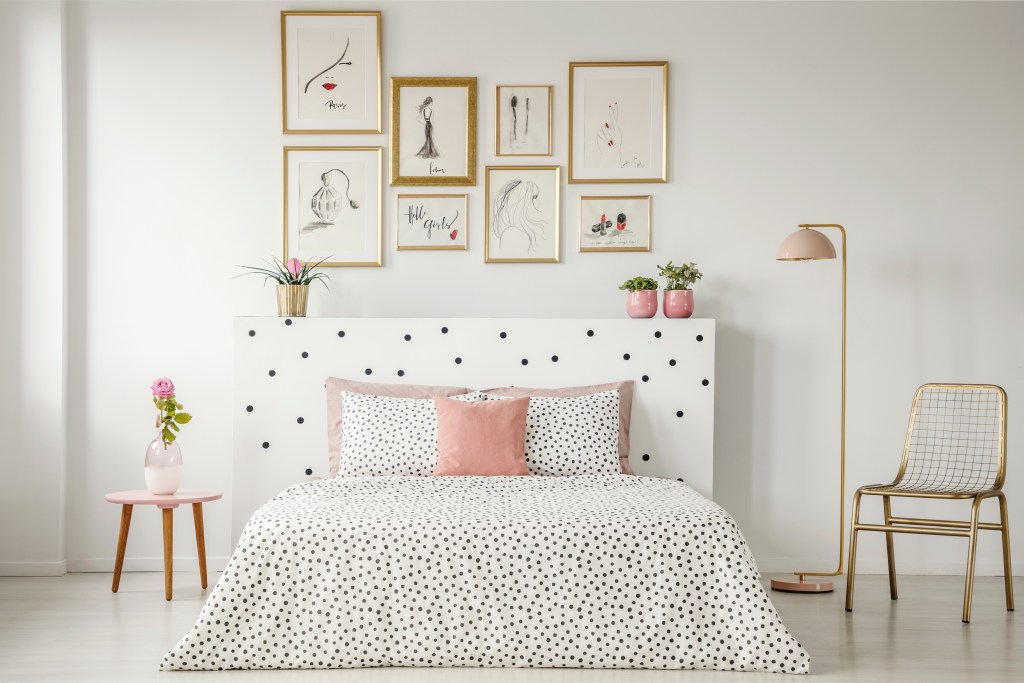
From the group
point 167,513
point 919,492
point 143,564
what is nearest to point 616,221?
point 919,492

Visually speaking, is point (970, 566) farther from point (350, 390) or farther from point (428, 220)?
point (428, 220)

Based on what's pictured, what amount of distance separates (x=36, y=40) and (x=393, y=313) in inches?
79.1

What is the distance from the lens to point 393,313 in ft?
14.6

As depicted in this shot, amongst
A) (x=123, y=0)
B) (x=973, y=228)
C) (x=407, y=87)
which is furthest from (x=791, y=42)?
(x=123, y=0)

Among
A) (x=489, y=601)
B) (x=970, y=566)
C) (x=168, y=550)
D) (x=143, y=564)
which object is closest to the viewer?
(x=489, y=601)

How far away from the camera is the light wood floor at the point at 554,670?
2.80 meters

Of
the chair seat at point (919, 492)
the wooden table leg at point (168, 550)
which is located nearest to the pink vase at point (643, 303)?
the chair seat at point (919, 492)

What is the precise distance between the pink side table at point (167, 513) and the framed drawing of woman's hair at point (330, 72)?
1.72 metres

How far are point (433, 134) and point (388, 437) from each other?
148cm

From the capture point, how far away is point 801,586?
13.1ft

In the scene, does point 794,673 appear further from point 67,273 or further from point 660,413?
point 67,273

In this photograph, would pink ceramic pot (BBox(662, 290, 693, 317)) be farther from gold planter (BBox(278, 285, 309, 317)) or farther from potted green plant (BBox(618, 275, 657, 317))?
gold planter (BBox(278, 285, 309, 317))

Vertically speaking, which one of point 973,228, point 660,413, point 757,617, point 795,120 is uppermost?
point 795,120

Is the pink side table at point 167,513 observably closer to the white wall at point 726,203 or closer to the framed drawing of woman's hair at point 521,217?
the white wall at point 726,203
